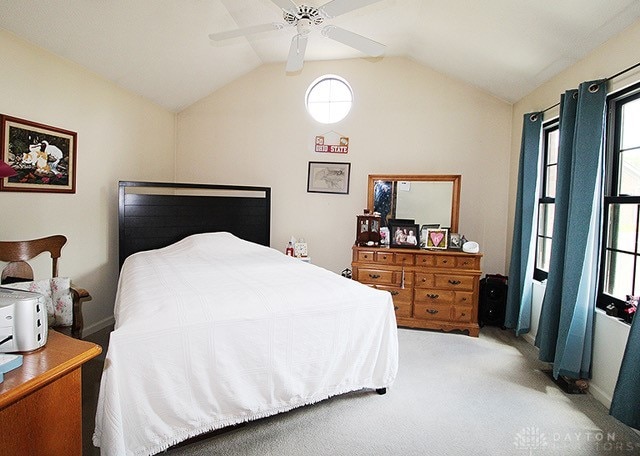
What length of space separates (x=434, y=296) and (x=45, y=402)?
3.27 meters

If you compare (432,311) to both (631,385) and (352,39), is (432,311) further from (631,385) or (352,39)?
(352,39)

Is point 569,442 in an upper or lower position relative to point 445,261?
lower

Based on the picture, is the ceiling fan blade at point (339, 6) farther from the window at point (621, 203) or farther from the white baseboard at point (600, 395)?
the white baseboard at point (600, 395)

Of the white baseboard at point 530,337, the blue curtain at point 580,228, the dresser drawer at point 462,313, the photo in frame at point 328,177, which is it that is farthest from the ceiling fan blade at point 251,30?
the white baseboard at point 530,337

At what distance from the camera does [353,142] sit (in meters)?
4.25

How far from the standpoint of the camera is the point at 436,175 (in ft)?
13.0

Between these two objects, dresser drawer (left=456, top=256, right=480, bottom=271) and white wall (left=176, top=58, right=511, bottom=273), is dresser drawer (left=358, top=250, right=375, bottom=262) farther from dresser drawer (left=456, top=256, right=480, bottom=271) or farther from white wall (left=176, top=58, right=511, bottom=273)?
dresser drawer (left=456, top=256, right=480, bottom=271)

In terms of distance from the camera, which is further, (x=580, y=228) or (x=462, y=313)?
(x=462, y=313)

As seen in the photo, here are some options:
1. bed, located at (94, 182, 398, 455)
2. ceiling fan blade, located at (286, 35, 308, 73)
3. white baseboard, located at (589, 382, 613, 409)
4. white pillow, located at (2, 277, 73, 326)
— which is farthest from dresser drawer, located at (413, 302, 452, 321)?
white pillow, located at (2, 277, 73, 326)

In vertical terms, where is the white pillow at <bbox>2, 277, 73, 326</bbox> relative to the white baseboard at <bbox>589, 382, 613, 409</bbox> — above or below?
above

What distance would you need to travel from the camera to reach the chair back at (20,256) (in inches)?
89.7

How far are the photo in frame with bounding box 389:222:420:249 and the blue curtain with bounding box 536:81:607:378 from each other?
1.46m

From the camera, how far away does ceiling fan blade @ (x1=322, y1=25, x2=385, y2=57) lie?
2.40 meters

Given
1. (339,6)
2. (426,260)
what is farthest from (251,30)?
(426,260)
